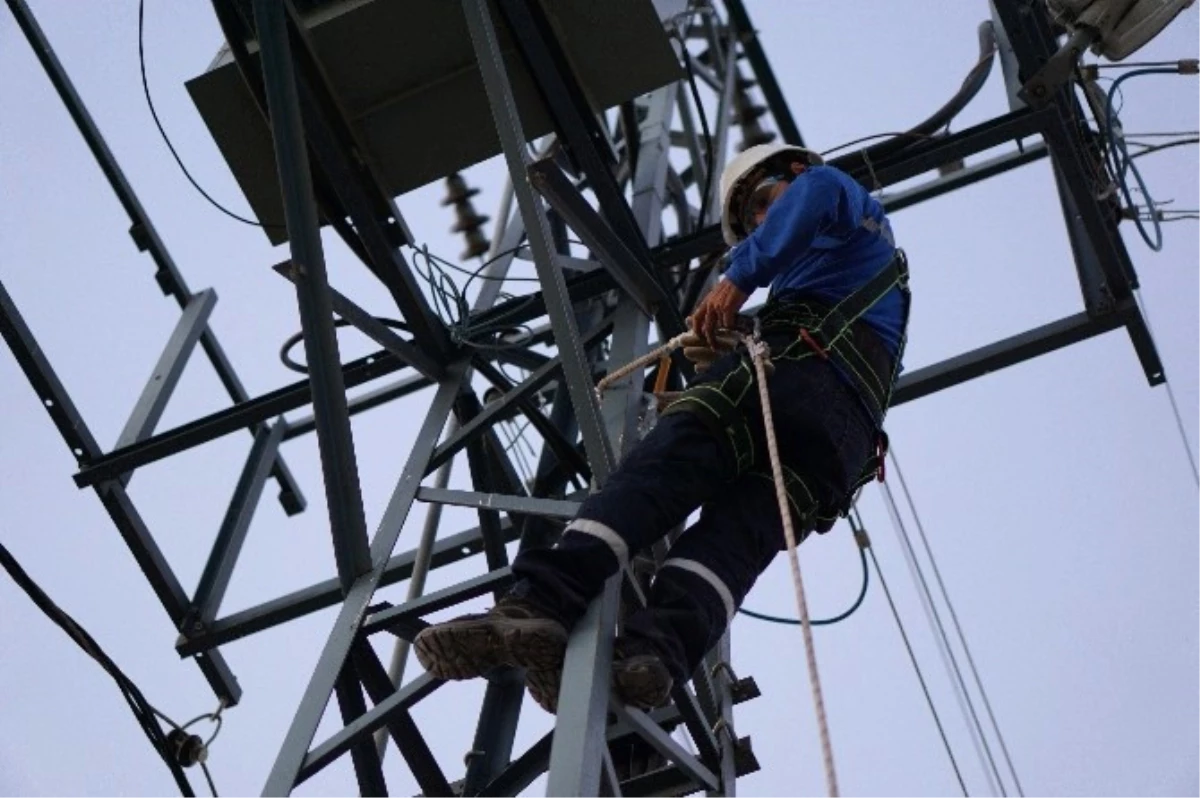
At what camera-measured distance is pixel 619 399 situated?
5855 mm

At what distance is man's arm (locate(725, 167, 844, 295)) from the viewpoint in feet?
16.4

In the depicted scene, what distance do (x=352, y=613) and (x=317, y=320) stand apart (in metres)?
0.83

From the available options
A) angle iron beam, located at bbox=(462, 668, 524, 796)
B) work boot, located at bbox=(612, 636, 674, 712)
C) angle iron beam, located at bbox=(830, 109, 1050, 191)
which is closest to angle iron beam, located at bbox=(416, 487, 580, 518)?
angle iron beam, located at bbox=(462, 668, 524, 796)

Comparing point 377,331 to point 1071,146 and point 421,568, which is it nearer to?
point 421,568

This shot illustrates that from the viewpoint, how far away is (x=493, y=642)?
4375 mm

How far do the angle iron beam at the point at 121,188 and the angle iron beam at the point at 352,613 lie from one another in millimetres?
1594

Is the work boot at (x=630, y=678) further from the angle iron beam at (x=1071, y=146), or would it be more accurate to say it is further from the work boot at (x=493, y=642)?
the angle iron beam at (x=1071, y=146)

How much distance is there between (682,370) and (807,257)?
1.21m

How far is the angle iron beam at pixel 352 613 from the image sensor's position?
472 centimetres

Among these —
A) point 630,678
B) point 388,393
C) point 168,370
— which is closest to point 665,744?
point 630,678

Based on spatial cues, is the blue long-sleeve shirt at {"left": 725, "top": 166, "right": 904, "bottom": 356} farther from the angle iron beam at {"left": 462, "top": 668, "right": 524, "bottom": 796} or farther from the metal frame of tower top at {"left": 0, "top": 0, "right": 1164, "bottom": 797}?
the angle iron beam at {"left": 462, "top": 668, "right": 524, "bottom": 796}

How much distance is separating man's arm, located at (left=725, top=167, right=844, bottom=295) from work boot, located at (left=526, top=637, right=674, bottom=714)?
1.07 meters

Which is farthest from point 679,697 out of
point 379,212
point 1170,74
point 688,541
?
point 1170,74

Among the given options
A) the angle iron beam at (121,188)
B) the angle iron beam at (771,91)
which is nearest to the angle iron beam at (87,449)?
the angle iron beam at (121,188)
